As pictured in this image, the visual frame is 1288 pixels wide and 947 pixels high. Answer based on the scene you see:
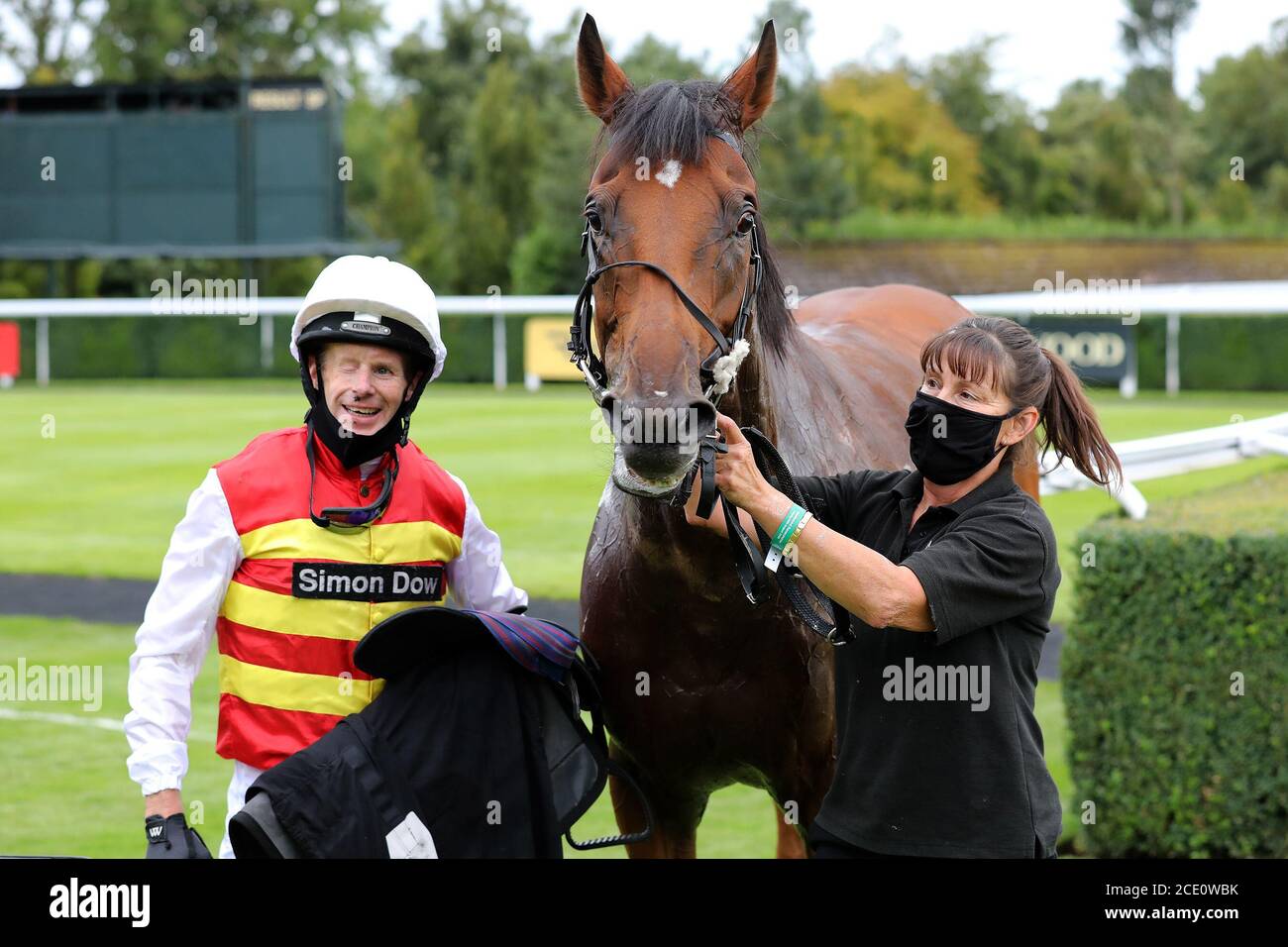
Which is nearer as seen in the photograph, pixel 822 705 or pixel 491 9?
pixel 822 705

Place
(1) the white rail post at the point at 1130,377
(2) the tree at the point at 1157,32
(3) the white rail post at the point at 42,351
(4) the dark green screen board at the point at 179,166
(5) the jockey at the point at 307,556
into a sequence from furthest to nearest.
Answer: (2) the tree at the point at 1157,32 < (3) the white rail post at the point at 42,351 < (4) the dark green screen board at the point at 179,166 < (1) the white rail post at the point at 1130,377 < (5) the jockey at the point at 307,556

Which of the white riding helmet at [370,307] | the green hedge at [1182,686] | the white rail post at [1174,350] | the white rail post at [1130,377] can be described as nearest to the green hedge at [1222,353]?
the white rail post at [1174,350]

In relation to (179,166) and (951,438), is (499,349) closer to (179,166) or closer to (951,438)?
(179,166)

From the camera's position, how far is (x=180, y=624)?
7.39 feet

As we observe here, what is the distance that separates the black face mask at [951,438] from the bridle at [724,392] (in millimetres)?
232

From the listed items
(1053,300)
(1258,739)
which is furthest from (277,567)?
(1053,300)

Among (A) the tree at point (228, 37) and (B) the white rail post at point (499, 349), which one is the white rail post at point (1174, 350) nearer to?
(B) the white rail post at point (499, 349)

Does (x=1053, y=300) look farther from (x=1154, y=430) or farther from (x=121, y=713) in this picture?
(x=121, y=713)

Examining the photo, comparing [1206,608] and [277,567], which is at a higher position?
[277,567]

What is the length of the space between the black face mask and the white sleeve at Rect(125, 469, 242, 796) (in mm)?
1124

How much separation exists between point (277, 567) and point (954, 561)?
1.09 m

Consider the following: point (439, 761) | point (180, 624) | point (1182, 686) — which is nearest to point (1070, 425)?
point (439, 761)

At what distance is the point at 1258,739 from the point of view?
4074mm

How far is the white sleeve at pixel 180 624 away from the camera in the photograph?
2.21 meters
